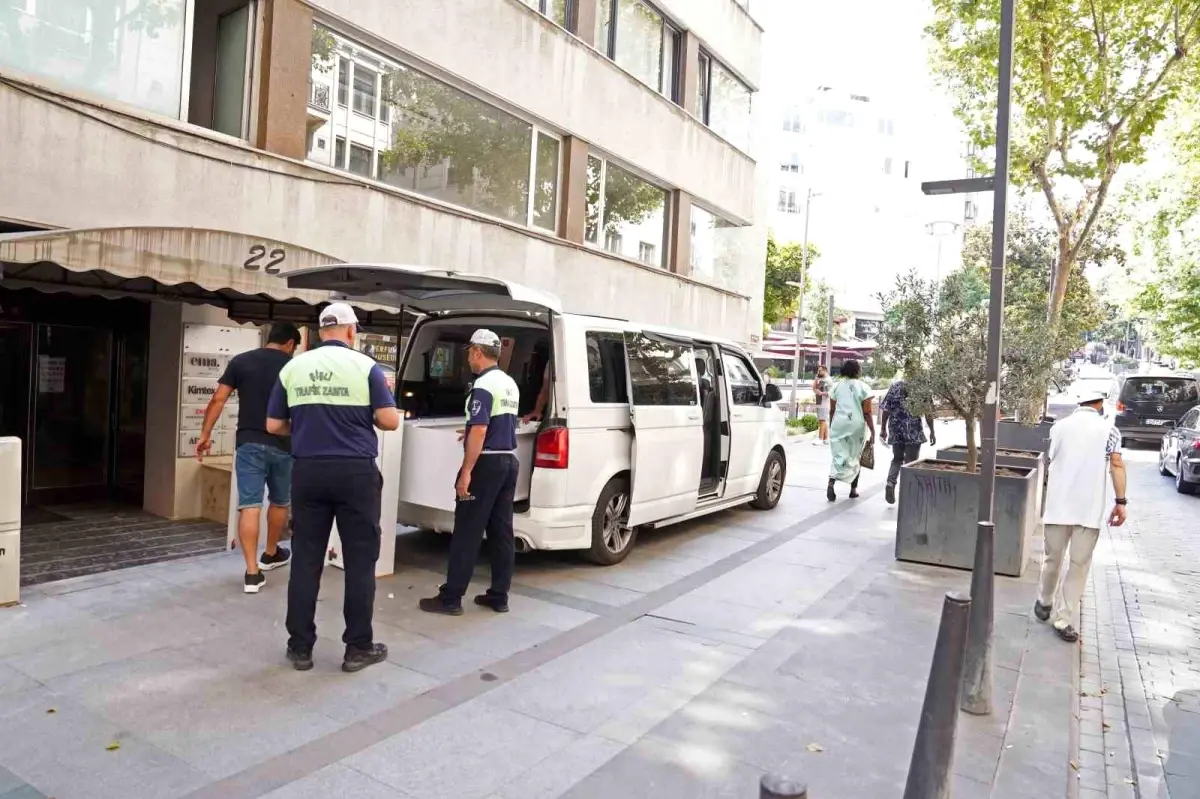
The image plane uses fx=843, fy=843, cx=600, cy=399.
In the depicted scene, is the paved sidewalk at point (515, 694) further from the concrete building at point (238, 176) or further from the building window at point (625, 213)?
the building window at point (625, 213)

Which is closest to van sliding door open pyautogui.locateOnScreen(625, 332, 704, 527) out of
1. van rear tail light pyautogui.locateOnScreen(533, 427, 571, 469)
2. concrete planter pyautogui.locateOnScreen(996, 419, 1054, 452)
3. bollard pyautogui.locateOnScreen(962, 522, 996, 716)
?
van rear tail light pyautogui.locateOnScreen(533, 427, 571, 469)

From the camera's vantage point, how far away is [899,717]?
13.5 ft

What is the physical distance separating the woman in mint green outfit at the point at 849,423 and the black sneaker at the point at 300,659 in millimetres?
7106

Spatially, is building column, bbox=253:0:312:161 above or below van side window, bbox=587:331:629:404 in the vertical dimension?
above

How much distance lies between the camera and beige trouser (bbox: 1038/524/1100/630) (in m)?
5.63

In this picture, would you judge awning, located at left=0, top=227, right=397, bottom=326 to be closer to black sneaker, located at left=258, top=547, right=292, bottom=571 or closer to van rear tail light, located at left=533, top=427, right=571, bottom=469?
black sneaker, located at left=258, top=547, right=292, bottom=571

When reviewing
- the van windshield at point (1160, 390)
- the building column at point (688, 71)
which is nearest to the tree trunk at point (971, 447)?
the building column at point (688, 71)

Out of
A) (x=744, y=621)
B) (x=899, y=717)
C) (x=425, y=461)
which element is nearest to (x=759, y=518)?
(x=744, y=621)

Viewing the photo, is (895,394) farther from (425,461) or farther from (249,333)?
(249,333)

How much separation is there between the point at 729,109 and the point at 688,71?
7.89 ft

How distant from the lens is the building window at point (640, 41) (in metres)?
14.3

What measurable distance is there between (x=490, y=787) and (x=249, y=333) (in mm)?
6076

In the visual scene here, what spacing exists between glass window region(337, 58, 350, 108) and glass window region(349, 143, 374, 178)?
0.50 m

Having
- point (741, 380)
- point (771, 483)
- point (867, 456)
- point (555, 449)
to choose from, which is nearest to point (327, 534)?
point (555, 449)
